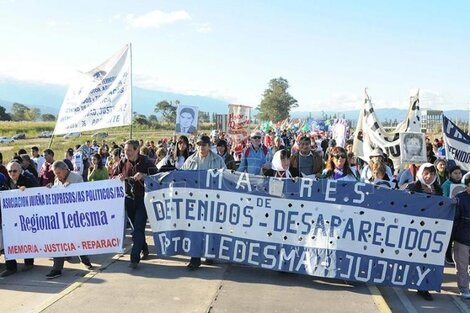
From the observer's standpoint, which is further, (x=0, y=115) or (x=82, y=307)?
(x=0, y=115)

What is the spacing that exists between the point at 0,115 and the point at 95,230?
364 feet

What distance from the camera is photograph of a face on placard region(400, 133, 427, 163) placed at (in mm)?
9914

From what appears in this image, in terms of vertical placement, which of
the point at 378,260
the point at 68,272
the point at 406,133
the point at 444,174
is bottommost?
the point at 68,272

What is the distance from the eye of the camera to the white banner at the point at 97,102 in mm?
9219

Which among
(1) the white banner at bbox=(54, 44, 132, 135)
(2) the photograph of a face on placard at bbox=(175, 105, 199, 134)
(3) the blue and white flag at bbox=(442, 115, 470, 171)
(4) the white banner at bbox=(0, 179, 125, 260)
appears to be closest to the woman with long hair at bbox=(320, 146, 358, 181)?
(4) the white banner at bbox=(0, 179, 125, 260)

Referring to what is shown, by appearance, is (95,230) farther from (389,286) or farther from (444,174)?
(444,174)

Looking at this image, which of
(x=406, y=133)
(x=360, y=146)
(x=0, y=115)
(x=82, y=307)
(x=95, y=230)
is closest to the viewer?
(x=82, y=307)

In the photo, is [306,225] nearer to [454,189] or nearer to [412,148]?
[454,189]

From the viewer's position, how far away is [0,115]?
106 m

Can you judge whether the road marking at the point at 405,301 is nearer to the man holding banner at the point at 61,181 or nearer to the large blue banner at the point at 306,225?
the large blue banner at the point at 306,225

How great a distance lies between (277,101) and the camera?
11131 cm

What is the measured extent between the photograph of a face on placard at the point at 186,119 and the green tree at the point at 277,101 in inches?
3698

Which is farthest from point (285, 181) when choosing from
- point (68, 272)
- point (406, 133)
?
point (406, 133)

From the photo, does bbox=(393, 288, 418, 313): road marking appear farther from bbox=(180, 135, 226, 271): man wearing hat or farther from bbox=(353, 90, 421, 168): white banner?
bbox=(353, 90, 421, 168): white banner
